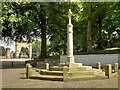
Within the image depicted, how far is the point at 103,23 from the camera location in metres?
35.8

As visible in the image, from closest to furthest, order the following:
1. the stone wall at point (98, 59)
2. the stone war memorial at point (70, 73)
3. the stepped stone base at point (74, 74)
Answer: the stone war memorial at point (70, 73), the stepped stone base at point (74, 74), the stone wall at point (98, 59)

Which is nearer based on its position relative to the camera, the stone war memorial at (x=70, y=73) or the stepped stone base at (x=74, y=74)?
the stone war memorial at (x=70, y=73)

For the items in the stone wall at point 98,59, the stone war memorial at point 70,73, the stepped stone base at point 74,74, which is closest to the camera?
the stone war memorial at point 70,73

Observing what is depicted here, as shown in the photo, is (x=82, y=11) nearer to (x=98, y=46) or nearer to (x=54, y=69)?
(x=98, y=46)

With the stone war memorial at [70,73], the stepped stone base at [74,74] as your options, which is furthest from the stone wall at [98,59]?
the stepped stone base at [74,74]

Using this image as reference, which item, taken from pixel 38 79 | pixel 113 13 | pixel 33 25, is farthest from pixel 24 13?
pixel 38 79

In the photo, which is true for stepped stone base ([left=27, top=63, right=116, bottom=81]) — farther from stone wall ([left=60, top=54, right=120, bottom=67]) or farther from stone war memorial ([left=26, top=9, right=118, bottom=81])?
stone wall ([left=60, top=54, right=120, bottom=67])

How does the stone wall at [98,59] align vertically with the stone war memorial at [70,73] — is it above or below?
above

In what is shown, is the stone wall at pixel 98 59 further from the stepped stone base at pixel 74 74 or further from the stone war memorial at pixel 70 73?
the stepped stone base at pixel 74 74

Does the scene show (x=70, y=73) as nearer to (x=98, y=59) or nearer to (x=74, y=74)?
(x=74, y=74)

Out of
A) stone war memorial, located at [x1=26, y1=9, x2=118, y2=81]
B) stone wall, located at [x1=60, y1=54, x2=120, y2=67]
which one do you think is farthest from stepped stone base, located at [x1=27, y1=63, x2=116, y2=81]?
stone wall, located at [x1=60, y1=54, x2=120, y2=67]

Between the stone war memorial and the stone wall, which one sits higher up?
the stone wall

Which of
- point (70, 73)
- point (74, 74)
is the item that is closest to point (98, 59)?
point (74, 74)

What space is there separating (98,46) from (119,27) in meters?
5.79
